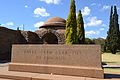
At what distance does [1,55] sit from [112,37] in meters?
34.0

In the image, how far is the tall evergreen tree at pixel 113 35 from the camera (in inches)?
1635

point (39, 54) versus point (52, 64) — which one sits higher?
point (39, 54)

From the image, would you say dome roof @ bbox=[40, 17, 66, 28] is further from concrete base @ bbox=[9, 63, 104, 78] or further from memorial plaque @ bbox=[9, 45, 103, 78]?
concrete base @ bbox=[9, 63, 104, 78]

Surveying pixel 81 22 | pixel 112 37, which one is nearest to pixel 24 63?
pixel 81 22

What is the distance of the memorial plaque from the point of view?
7340 millimetres

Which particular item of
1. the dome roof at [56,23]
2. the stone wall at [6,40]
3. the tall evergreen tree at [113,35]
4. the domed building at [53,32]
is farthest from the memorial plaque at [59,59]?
the tall evergreen tree at [113,35]

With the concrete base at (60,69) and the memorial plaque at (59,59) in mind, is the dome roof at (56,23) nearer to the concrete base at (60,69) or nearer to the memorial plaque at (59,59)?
the memorial plaque at (59,59)

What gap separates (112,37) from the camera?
42438mm

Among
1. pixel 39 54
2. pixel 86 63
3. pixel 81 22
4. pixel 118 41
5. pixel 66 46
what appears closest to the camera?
pixel 86 63

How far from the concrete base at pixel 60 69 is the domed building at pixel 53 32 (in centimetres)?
1856

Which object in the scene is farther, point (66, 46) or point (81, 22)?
point (81, 22)

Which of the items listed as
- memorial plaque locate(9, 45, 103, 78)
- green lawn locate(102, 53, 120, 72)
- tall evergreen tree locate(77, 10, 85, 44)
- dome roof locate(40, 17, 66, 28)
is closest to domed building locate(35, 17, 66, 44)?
dome roof locate(40, 17, 66, 28)

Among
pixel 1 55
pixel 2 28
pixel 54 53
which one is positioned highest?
pixel 2 28

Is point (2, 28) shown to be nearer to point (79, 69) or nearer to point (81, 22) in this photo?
point (81, 22)
